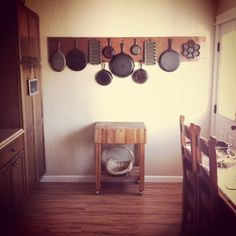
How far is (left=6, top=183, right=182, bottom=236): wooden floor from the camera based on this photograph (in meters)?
2.87

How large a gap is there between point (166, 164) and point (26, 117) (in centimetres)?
190

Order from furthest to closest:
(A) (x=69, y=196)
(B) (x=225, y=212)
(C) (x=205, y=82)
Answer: (C) (x=205, y=82) < (A) (x=69, y=196) < (B) (x=225, y=212)

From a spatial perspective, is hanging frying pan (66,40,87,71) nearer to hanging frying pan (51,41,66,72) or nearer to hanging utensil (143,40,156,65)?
hanging frying pan (51,41,66,72)

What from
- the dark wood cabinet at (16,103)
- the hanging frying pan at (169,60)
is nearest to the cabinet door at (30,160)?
the dark wood cabinet at (16,103)

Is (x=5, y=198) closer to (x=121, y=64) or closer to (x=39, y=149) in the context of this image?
(x=39, y=149)

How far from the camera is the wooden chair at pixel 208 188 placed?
1795 mm

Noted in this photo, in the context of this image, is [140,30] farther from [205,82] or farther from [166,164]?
[166,164]

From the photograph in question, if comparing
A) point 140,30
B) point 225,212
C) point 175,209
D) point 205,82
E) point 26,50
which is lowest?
point 175,209

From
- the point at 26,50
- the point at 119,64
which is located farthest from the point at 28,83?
the point at 119,64

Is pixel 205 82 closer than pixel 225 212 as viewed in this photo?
No

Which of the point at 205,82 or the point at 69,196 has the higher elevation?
the point at 205,82

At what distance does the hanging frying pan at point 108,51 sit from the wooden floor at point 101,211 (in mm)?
1628

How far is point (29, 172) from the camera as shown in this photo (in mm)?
3268

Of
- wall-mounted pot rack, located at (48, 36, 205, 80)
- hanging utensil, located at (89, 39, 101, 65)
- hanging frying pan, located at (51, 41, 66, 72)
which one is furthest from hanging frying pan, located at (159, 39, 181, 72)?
hanging frying pan, located at (51, 41, 66, 72)
